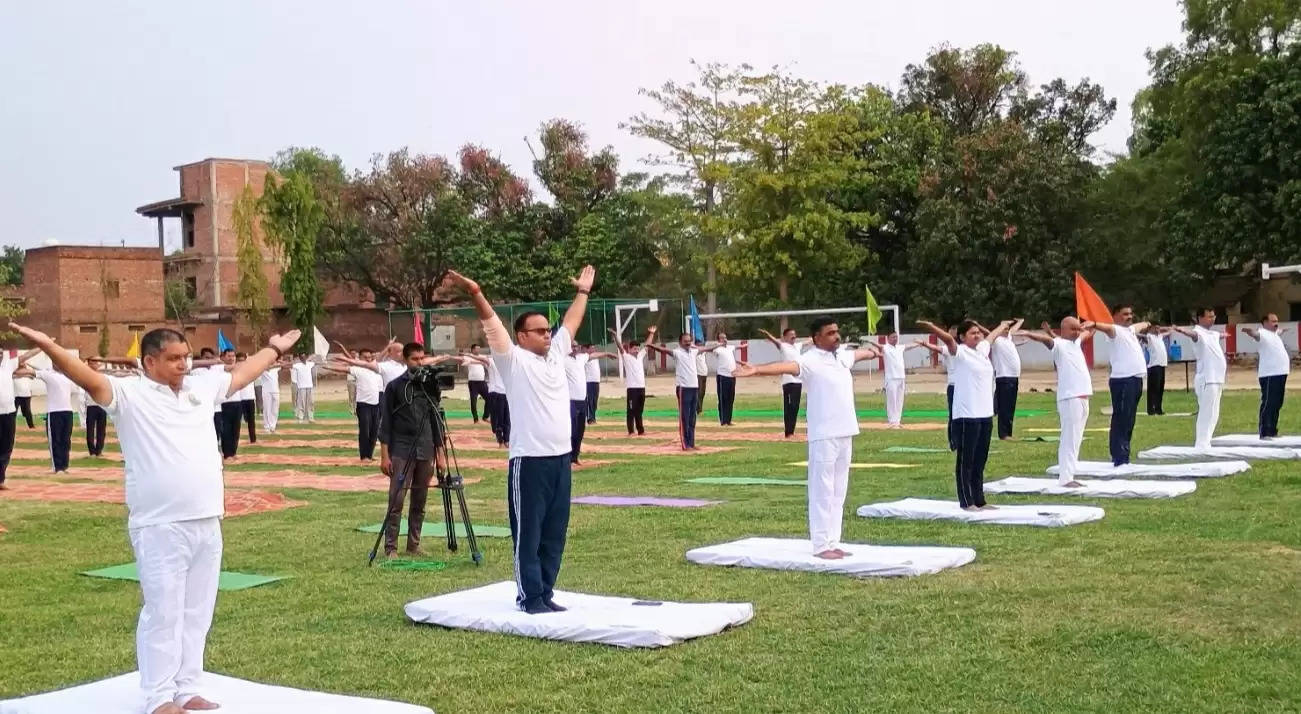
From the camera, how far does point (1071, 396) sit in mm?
15523

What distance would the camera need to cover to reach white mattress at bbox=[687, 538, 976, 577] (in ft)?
33.4

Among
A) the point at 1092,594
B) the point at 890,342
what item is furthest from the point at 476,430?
the point at 1092,594

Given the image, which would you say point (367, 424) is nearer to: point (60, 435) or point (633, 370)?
point (60, 435)

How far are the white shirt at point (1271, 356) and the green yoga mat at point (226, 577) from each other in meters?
15.7

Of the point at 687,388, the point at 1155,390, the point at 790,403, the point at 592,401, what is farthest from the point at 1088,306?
the point at 592,401

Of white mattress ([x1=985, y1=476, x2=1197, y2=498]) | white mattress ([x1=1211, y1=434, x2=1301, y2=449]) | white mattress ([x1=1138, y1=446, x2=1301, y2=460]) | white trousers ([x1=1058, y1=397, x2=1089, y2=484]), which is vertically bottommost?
white mattress ([x1=985, y1=476, x2=1197, y2=498])

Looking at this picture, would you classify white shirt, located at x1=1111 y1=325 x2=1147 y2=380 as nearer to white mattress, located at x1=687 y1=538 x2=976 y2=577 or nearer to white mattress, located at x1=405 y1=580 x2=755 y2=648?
white mattress, located at x1=687 y1=538 x2=976 y2=577

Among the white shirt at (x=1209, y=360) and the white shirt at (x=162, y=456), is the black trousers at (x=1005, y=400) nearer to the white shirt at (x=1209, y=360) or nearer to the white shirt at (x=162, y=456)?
the white shirt at (x=1209, y=360)

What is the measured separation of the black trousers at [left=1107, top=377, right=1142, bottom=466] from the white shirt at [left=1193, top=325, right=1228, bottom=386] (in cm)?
196

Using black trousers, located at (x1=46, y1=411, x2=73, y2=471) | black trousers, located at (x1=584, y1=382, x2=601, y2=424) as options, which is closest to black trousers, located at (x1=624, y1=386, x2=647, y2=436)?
black trousers, located at (x1=584, y1=382, x2=601, y2=424)

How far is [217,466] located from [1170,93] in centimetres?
4284

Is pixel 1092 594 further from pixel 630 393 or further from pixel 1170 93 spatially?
pixel 1170 93

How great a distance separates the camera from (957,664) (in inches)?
289

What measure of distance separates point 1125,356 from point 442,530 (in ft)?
29.8
